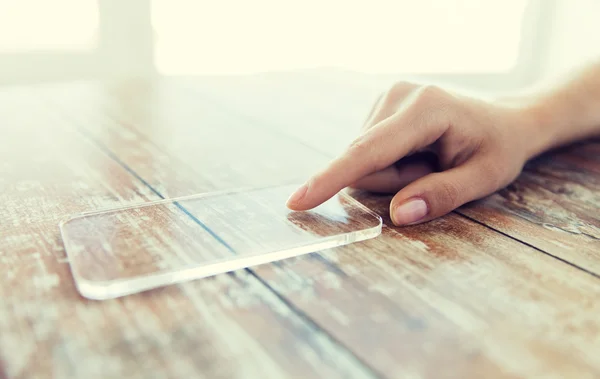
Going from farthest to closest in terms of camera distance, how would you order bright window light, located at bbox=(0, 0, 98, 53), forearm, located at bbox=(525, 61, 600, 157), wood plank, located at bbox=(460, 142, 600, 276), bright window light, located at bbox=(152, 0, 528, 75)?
bright window light, located at bbox=(152, 0, 528, 75) < bright window light, located at bbox=(0, 0, 98, 53) < forearm, located at bbox=(525, 61, 600, 157) < wood plank, located at bbox=(460, 142, 600, 276)

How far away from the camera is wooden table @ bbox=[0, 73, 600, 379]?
0.36 metres

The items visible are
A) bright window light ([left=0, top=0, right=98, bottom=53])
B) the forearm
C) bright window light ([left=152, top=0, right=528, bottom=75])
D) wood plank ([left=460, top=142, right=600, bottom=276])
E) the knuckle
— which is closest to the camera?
wood plank ([left=460, top=142, right=600, bottom=276])

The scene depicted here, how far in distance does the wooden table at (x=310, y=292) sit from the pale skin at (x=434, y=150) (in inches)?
0.9

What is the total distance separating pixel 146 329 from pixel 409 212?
11.0 inches

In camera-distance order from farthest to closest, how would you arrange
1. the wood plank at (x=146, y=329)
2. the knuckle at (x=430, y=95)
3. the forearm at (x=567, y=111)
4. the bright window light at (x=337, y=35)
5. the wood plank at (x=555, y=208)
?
the bright window light at (x=337, y=35)
the forearm at (x=567, y=111)
the knuckle at (x=430, y=95)
the wood plank at (x=555, y=208)
the wood plank at (x=146, y=329)

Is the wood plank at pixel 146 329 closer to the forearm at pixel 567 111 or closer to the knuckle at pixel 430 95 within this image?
the knuckle at pixel 430 95

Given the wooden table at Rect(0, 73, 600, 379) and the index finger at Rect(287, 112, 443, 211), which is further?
the index finger at Rect(287, 112, 443, 211)

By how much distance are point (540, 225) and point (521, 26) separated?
10.2 feet

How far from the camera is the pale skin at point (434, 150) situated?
0.59 m

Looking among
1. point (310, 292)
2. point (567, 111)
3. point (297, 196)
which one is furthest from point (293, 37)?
point (310, 292)

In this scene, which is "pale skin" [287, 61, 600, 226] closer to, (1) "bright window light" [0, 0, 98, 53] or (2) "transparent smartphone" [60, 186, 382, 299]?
(2) "transparent smartphone" [60, 186, 382, 299]

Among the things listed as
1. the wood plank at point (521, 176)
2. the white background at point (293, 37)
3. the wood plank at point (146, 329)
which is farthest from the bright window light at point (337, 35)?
the wood plank at point (146, 329)

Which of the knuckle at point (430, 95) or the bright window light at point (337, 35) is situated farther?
the bright window light at point (337, 35)

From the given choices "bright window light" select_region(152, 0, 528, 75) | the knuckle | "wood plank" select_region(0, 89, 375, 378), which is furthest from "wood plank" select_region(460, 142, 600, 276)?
"bright window light" select_region(152, 0, 528, 75)
